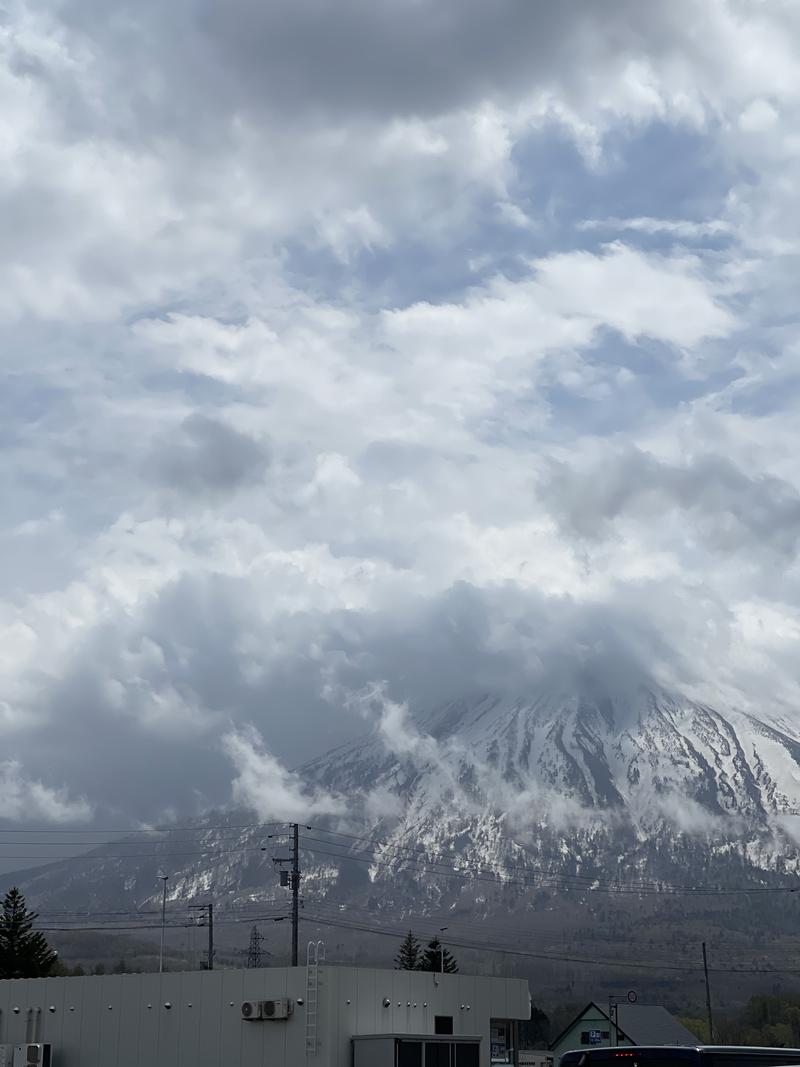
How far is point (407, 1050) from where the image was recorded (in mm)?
44625

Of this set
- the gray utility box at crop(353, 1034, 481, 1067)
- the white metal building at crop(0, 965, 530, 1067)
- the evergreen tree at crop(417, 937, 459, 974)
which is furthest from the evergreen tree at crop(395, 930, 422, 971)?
the gray utility box at crop(353, 1034, 481, 1067)

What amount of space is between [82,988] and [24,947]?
226 feet

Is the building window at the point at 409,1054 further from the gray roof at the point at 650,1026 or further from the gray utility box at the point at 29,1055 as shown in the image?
the gray roof at the point at 650,1026

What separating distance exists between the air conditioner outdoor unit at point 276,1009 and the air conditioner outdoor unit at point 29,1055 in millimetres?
9883

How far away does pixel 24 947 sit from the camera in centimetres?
11350

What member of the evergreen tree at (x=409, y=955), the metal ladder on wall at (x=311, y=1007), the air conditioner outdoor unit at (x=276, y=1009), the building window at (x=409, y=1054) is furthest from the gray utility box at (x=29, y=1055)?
the evergreen tree at (x=409, y=955)

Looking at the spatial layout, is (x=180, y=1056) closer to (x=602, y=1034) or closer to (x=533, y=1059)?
(x=533, y=1059)

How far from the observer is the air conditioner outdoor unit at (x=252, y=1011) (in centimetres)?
4506

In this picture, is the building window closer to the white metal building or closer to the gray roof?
the white metal building

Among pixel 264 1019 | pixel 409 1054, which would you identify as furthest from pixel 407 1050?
pixel 264 1019

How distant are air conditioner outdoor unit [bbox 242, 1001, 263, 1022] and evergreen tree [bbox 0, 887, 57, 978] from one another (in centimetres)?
7083

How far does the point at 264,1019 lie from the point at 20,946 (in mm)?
76236

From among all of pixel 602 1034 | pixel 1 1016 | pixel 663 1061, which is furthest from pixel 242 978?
pixel 602 1034

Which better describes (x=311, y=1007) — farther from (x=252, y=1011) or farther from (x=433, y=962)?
(x=433, y=962)
